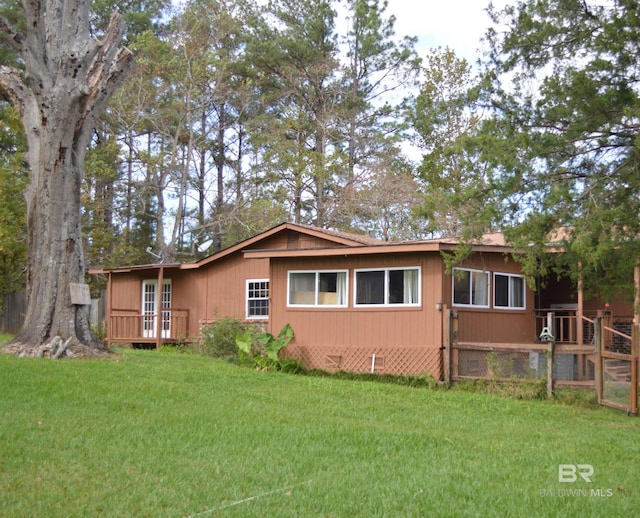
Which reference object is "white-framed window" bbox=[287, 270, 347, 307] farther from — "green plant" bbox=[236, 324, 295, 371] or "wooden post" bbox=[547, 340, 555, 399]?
"wooden post" bbox=[547, 340, 555, 399]

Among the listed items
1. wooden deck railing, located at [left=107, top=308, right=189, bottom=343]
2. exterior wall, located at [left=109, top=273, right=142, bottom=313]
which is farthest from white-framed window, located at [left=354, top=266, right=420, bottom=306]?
exterior wall, located at [left=109, top=273, right=142, bottom=313]

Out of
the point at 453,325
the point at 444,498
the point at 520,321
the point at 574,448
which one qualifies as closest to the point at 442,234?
the point at 520,321

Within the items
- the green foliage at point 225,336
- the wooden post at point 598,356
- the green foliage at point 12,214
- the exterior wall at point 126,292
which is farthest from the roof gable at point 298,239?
the green foliage at point 12,214

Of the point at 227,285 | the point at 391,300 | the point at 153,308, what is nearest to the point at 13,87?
the point at 227,285

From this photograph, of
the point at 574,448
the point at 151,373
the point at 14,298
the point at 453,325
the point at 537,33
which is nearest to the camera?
the point at 574,448

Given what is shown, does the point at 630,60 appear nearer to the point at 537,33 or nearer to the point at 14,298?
the point at 537,33

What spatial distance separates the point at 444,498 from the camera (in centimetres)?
678

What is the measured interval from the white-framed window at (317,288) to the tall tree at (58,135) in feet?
15.1

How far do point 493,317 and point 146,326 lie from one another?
11.5 metres

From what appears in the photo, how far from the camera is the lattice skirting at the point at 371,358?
629 inches

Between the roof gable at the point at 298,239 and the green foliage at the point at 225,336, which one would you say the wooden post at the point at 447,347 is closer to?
the roof gable at the point at 298,239

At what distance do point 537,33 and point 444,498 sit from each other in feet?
28.5

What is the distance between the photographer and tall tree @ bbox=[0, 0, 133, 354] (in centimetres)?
1571

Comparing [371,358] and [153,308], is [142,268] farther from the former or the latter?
[371,358]
